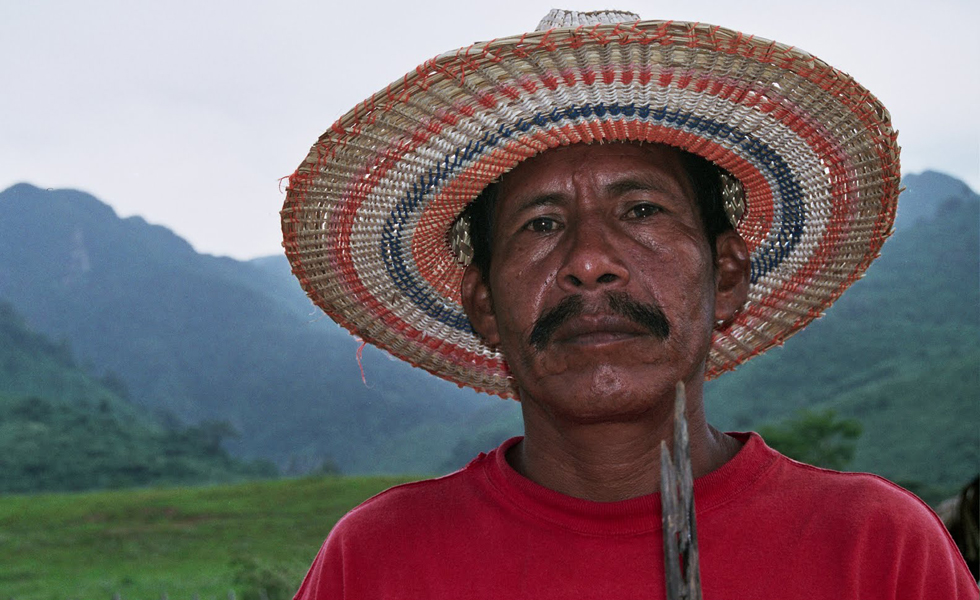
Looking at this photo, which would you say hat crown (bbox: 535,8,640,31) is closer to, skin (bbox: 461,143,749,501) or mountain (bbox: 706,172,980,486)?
skin (bbox: 461,143,749,501)

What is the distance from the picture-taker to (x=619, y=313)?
188cm

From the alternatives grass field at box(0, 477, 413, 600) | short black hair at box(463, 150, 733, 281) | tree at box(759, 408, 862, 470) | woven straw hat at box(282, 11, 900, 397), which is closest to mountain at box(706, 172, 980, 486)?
tree at box(759, 408, 862, 470)

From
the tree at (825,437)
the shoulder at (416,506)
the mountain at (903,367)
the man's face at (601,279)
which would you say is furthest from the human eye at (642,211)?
the mountain at (903,367)

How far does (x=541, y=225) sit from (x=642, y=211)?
0.24 m

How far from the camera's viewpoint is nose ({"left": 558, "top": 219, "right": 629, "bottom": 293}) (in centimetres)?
189

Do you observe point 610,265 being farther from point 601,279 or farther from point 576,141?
point 576,141

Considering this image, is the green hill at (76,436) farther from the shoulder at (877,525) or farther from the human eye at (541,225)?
the shoulder at (877,525)

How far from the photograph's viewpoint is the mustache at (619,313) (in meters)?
1.88

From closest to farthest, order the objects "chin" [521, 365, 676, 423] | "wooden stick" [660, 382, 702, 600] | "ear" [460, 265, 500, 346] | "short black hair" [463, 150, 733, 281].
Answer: "wooden stick" [660, 382, 702, 600] < "chin" [521, 365, 676, 423] < "short black hair" [463, 150, 733, 281] < "ear" [460, 265, 500, 346]

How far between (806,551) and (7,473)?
78.5 meters

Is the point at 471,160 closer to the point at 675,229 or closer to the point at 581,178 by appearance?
the point at 581,178

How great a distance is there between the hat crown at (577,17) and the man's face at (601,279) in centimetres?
29

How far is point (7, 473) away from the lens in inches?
2709

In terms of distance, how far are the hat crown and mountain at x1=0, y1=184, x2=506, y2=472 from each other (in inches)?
3273
